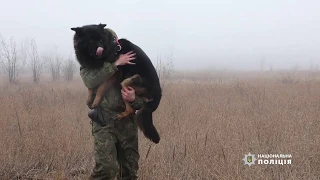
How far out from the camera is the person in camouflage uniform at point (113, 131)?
71.5 inches

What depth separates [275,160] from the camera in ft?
9.84

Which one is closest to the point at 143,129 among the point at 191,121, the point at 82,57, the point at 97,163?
the point at 97,163

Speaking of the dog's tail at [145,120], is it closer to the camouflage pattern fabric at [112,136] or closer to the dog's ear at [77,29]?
the camouflage pattern fabric at [112,136]

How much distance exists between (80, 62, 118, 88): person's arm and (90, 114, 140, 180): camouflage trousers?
1.05 ft

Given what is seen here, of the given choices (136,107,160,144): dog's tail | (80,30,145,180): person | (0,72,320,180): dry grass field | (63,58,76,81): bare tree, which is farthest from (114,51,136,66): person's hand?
(63,58,76,81): bare tree

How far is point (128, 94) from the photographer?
183 centimetres

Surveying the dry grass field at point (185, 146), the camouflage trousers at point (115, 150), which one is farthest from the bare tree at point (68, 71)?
the camouflage trousers at point (115, 150)

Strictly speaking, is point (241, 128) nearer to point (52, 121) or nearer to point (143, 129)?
point (143, 129)

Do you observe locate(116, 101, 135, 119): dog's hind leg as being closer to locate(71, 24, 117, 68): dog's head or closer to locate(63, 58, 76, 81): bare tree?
locate(71, 24, 117, 68): dog's head

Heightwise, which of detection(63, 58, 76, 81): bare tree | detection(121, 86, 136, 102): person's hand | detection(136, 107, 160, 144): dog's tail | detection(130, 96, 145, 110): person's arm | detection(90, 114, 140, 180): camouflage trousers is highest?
detection(121, 86, 136, 102): person's hand

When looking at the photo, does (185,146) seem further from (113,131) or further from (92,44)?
(92,44)

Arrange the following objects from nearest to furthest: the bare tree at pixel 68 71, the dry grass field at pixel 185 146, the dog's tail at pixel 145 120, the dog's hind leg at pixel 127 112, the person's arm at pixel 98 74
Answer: the person's arm at pixel 98 74 < the dog's hind leg at pixel 127 112 < the dog's tail at pixel 145 120 < the dry grass field at pixel 185 146 < the bare tree at pixel 68 71

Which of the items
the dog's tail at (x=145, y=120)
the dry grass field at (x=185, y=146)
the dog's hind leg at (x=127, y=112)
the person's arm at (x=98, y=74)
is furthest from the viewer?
the dry grass field at (x=185, y=146)

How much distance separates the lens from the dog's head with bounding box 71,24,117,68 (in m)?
1.77
